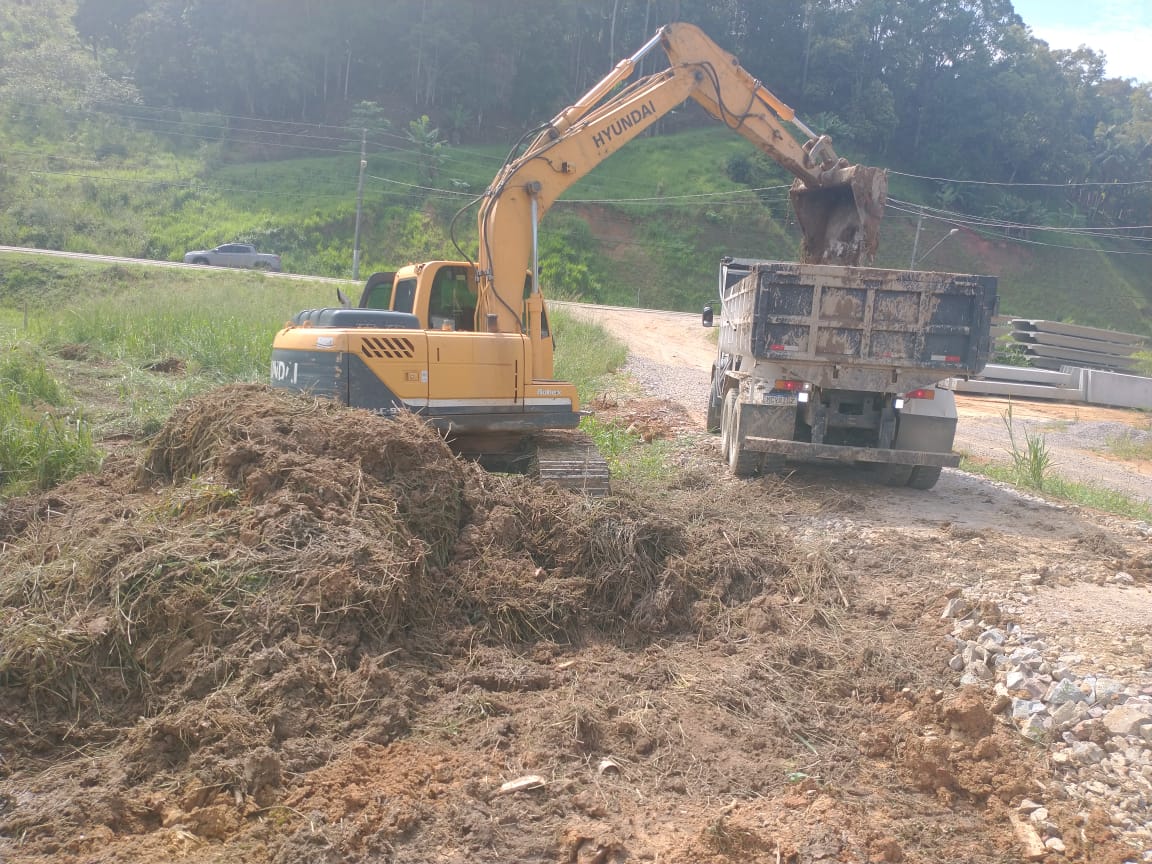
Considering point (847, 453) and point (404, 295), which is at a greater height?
point (404, 295)

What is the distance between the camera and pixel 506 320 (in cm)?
723

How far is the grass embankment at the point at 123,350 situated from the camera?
7.53 meters

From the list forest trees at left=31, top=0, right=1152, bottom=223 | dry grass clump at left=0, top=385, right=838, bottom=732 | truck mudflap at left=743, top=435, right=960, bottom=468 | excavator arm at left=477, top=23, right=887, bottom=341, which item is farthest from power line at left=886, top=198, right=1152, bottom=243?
dry grass clump at left=0, top=385, right=838, bottom=732

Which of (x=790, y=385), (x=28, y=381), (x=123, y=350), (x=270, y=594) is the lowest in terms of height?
(x=270, y=594)

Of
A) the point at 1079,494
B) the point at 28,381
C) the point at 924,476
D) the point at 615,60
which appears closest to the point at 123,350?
the point at 28,381

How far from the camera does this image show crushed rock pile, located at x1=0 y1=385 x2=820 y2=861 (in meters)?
3.46

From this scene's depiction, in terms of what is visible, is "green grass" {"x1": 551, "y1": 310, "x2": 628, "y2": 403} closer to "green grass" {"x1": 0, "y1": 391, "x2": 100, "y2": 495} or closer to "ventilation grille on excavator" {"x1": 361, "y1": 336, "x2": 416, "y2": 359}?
"ventilation grille on excavator" {"x1": 361, "y1": 336, "x2": 416, "y2": 359}

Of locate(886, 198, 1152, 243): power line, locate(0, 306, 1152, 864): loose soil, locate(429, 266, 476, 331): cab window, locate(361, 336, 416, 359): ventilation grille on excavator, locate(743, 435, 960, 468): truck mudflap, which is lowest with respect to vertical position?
locate(0, 306, 1152, 864): loose soil

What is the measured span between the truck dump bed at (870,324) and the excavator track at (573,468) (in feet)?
7.73

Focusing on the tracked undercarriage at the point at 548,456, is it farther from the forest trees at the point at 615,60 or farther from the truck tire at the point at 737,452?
the forest trees at the point at 615,60

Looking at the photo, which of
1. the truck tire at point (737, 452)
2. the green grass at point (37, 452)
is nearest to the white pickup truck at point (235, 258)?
the green grass at point (37, 452)

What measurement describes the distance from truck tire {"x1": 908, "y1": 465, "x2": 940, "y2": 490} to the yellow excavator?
3.01 metres

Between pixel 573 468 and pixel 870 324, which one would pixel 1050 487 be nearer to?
pixel 870 324

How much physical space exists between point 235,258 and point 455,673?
103 feet
